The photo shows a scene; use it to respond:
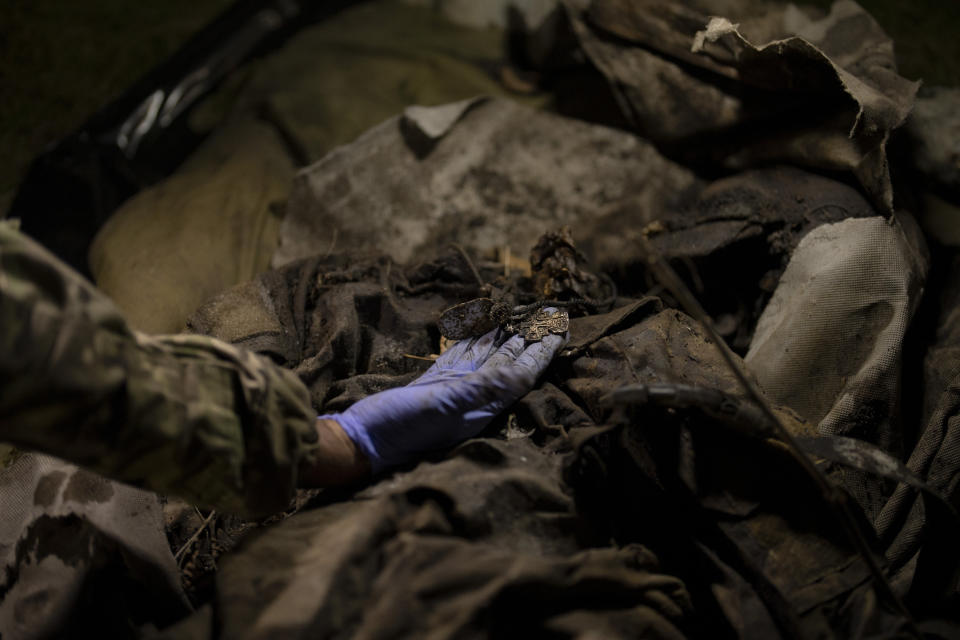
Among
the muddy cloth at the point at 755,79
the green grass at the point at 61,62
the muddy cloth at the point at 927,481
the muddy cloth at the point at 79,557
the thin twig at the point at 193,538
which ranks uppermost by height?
the green grass at the point at 61,62

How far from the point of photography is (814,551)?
1276 millimetres

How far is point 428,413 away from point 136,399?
0.57 meters

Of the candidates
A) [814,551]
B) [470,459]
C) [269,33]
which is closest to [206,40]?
[269,33]

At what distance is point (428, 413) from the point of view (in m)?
1.34

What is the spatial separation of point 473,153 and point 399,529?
68.1 inches

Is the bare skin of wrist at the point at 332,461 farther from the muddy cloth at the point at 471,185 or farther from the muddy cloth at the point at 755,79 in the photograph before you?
the muddy cloth at the point at 755,79

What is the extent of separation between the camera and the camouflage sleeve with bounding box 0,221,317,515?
0.91m

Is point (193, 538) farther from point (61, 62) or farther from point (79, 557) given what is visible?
point (61, 62)

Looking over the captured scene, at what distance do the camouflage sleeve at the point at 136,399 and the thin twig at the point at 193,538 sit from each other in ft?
1.02

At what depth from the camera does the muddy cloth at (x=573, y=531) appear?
3.49 ft

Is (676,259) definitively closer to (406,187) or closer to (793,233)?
(793,233)

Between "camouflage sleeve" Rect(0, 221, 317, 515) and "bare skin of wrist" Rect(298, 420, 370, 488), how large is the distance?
0.18 ft

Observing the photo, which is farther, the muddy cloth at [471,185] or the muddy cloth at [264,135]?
the muddy cloth at [471,185]

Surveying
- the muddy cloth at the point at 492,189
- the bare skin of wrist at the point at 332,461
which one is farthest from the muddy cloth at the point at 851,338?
the bare skin of wrist at the point at 332,461
